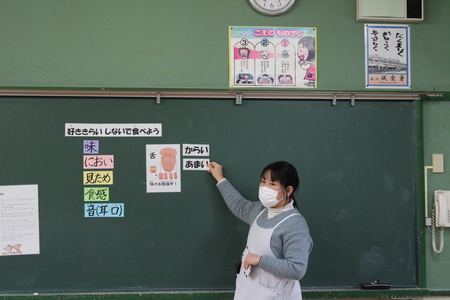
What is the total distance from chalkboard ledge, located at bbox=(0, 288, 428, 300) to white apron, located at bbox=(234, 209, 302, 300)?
16.4 inches

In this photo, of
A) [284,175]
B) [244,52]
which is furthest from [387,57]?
[284,175]

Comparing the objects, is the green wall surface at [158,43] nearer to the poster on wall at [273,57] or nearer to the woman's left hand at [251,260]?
the poster on wall at [273,57]

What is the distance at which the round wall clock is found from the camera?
90.5 inches

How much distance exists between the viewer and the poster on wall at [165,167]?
2229 mm

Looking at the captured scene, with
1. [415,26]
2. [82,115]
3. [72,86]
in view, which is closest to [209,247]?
[82,115]

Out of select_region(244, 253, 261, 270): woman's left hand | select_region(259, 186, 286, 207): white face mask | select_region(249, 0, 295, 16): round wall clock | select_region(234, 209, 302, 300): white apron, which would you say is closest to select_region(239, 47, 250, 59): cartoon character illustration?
select_region(249, 0, 295, 16): round wall clock

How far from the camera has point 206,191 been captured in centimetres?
225

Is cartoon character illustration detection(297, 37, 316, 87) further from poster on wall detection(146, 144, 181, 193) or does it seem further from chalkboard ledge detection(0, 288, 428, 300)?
chalkboard ledge detection(0, 288, 428, 300)

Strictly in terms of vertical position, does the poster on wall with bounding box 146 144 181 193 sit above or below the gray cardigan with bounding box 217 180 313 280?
above

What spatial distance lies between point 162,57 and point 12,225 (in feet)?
4.48

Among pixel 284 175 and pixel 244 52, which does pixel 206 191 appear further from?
pixel 244 52

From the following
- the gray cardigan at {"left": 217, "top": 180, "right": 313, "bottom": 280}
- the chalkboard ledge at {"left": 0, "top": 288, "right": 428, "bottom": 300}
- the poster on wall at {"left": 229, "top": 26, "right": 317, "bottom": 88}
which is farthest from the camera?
the poster on wall at {"left": 229, "top": 26, "right": 317, "bottom": 88}

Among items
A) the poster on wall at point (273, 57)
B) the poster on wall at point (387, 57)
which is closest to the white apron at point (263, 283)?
the poster on wall at point (273, 57)

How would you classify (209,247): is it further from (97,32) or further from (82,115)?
(97,32)
